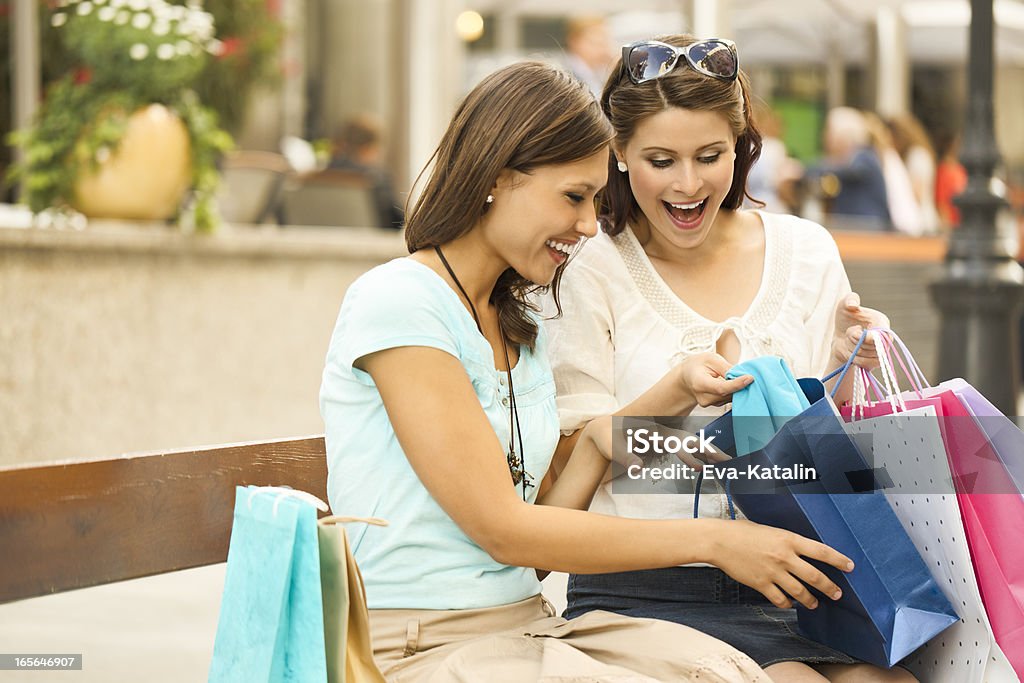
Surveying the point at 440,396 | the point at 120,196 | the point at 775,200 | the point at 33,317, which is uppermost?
the point at 440,396

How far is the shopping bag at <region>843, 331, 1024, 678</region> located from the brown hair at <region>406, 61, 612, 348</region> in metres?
0.73

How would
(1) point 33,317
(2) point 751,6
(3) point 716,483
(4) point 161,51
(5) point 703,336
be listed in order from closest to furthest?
1. (3) point 716,483
2. (5) point 703,336
3. (1) point 33,317
4. (4) point 161,51
5. (2) point 751,6

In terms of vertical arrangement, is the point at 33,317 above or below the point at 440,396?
below

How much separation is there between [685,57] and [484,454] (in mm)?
984

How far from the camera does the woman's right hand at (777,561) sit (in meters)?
2.09

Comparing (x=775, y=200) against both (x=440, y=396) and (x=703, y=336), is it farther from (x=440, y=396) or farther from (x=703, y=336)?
(x=440, y=396)

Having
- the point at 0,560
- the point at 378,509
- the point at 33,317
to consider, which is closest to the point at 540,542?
the point at 378,509

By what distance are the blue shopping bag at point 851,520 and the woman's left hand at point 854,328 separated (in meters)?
0.32

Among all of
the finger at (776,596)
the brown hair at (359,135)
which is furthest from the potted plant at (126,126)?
the finger at (776,596)

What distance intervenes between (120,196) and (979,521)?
461 cm

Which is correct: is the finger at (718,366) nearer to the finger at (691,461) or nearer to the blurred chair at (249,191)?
the finger at (691,461)

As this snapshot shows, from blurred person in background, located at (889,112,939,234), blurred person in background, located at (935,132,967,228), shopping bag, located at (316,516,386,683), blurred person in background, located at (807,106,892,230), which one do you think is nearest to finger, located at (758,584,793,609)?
shopping bag, located at (316,516,386,683)

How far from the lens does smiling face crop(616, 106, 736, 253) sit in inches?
104

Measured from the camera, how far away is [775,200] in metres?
11.4
